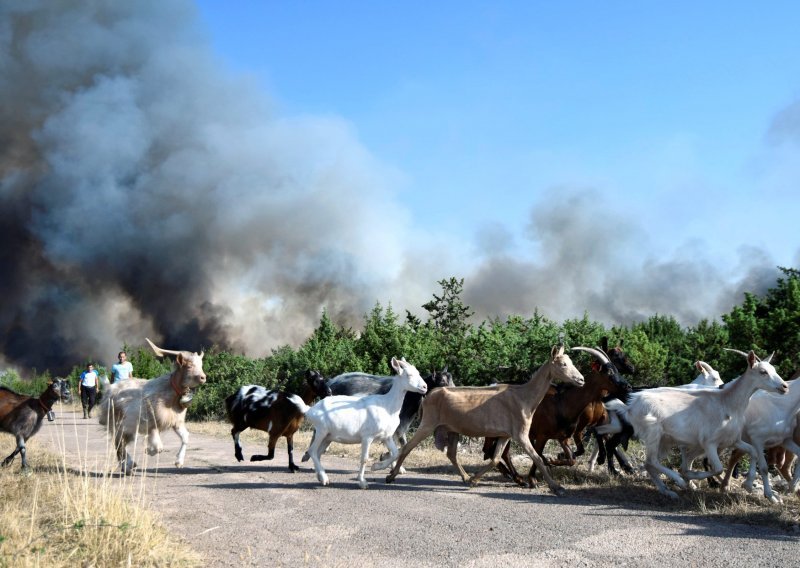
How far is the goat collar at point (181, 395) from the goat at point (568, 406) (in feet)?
14.5

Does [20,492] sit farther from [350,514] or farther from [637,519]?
[637,519]

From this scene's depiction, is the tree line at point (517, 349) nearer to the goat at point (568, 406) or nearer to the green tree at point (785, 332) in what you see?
the green tree at point (785, 332)

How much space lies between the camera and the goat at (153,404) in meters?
9.68

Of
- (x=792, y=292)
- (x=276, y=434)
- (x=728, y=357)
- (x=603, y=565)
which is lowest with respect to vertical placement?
(x=603, y=565)

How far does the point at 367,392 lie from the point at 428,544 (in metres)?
7.73

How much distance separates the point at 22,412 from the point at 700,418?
940cm

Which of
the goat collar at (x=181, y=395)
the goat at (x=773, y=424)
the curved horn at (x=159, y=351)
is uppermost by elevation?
the curved horn at (x=159, y=351)

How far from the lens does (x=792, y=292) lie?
18.2 meters

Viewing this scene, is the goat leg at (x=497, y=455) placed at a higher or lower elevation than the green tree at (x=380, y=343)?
lower

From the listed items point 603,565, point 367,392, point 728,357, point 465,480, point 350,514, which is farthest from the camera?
point 728,357

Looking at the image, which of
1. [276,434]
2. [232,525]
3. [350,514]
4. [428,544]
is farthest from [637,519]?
[276,434]

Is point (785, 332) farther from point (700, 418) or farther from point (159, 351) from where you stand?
point (159, 351)

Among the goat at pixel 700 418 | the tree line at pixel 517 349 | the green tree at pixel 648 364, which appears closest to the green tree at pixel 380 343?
the tree line at pixel 517 349

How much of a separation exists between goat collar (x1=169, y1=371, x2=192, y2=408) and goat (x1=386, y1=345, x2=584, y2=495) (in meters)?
3.03
